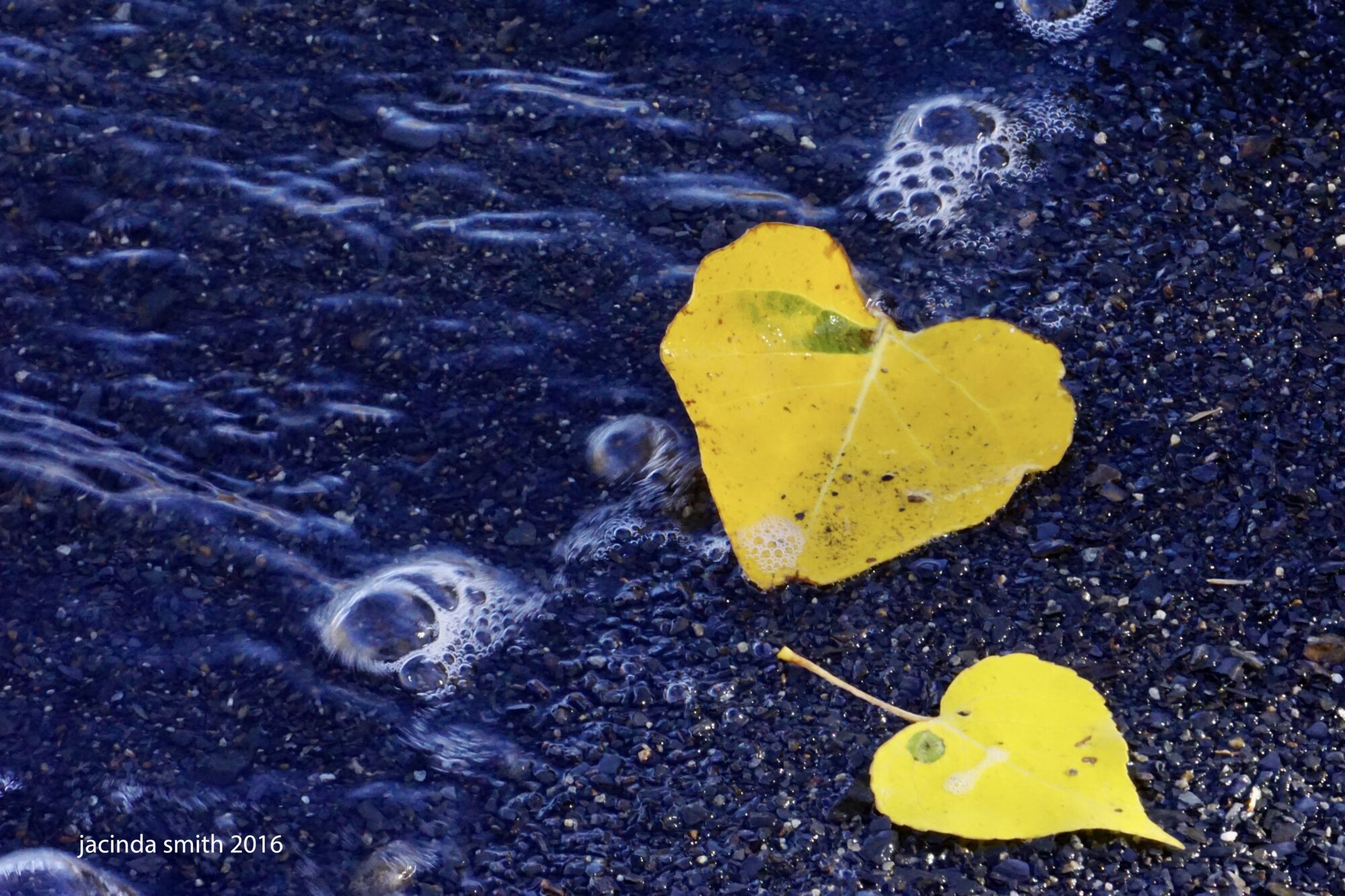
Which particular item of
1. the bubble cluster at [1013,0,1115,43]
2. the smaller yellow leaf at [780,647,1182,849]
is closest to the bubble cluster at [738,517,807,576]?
the smaller yellow leaf at [780,647,1182,849]

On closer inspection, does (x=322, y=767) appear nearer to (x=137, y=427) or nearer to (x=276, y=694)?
(x=276, y=694)

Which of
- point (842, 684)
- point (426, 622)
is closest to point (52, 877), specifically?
point (426, 622)

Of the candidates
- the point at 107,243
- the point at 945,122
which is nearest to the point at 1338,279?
the point at 945,122

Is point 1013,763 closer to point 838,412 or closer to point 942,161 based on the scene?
point 838,412

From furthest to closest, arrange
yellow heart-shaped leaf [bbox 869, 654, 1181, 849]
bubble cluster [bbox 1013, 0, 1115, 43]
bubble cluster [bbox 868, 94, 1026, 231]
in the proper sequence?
→ 1. bubble cluster [bbox 1013, 0, 1115, 43]
2. bubble cluster [bbox 868, 94, 1026, 231]
3. yellow heart-shaped leaf [bbox 869, 654, 1181, 849]

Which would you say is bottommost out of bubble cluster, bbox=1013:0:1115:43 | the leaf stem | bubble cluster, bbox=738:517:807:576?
the leaf stem

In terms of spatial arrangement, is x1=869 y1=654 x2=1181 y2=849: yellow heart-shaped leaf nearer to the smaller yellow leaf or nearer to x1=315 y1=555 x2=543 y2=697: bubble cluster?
the smaller yellow leaf
